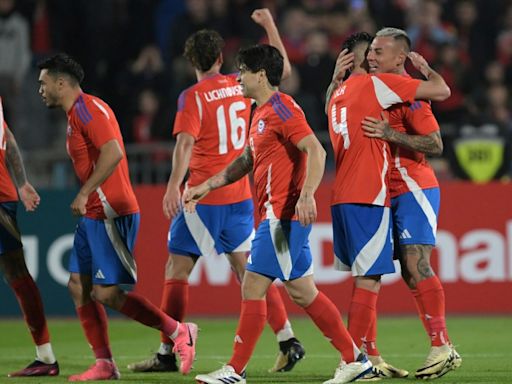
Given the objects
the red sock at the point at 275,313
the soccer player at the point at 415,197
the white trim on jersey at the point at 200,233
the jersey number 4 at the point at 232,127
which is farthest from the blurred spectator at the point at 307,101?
the soccer player at the point at 415,197

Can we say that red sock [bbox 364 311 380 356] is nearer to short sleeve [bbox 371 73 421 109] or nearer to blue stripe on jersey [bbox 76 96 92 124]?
short sleeve [bbox 371 73 421 109]

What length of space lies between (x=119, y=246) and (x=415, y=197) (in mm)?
2149

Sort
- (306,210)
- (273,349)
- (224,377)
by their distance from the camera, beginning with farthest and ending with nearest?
1. (273,349)
2. (224,377)
3. (306,210)

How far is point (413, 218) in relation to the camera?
8859mm

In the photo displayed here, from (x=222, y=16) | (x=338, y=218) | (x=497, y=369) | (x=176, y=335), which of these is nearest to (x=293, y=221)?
(x=338, y=218)

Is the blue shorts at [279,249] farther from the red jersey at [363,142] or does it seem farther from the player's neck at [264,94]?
the player's neck at [264,94]

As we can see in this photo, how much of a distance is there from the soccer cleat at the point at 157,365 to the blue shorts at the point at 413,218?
6.83 ft

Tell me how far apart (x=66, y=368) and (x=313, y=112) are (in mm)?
6767

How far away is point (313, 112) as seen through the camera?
51.4 feet

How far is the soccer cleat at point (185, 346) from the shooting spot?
885 cm

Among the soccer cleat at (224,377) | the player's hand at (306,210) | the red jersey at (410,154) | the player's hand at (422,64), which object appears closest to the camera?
the player's hand at (306,210)

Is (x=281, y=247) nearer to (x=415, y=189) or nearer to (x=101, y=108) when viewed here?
(x=415, y=189)

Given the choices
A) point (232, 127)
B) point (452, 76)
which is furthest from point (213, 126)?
point (452, 76)

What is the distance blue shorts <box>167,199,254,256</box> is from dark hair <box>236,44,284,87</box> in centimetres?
202
